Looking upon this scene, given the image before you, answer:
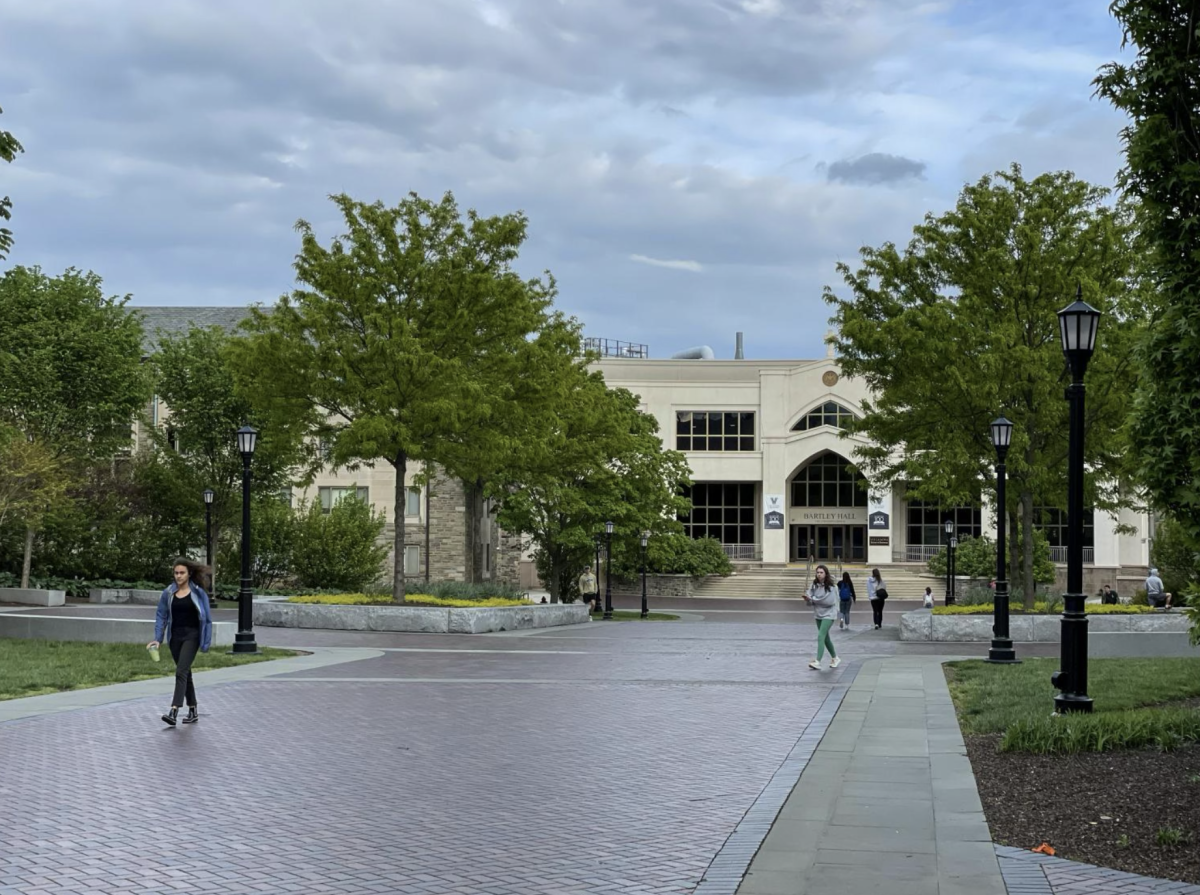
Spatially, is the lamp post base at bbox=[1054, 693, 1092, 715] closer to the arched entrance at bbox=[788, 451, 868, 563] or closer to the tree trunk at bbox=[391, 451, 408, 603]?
the tree trunk at bbox=[391, 451, 408, 603]

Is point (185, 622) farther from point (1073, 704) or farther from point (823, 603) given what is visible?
point (823, 603)

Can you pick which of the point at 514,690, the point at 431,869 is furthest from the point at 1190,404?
the point at 514,690

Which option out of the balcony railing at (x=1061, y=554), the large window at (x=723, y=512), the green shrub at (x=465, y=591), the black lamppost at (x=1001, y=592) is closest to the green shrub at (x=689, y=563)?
the large window at (x=723, y=512)

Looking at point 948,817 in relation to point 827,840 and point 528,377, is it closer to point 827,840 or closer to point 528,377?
point 827,840

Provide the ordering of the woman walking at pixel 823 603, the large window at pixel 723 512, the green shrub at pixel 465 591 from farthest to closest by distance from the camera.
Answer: the large window at pixel 723 512 → the green shrub at pixel 465 591 → the woman walking at pixel 823 603

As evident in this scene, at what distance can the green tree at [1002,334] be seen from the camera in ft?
90.8

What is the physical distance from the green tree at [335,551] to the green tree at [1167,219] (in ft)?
143

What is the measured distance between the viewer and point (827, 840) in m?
7.79

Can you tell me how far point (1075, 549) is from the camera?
12305 mm

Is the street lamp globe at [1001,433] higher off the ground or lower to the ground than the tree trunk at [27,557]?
higher

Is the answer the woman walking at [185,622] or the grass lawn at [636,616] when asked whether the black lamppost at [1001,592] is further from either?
the grass lawn at [636,616]

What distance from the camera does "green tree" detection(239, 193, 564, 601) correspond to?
2950 centimetres

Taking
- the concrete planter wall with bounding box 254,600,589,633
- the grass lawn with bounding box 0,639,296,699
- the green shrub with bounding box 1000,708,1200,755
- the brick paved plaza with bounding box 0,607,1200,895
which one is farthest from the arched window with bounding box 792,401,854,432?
the green shrub with bounding box 1000,708,1200,755

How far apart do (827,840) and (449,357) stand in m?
23.8
